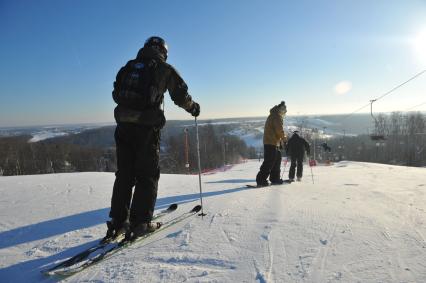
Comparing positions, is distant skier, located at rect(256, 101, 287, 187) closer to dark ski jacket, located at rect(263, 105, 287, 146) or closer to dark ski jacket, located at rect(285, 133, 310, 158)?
dark ski jacket, located at rect(263, 105, 287, 146)

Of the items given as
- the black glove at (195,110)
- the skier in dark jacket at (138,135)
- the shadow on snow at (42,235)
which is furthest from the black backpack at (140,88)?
the shadow on snow at (42,235)

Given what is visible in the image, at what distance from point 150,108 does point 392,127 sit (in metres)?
94.6

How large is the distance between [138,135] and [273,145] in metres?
4.64

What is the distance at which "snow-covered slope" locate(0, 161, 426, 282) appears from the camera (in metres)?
2.35

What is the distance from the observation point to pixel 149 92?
10.4 ft

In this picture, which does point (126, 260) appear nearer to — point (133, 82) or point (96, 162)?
point (133, 82)

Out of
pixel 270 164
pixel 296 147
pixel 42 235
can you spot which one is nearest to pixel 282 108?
pixel 270 164

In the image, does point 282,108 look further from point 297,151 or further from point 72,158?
point 72,158

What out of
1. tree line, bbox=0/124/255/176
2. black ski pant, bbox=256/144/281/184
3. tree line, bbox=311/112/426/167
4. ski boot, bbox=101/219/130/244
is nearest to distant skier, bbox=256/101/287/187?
black ski pant, bbox=256/144/281/184

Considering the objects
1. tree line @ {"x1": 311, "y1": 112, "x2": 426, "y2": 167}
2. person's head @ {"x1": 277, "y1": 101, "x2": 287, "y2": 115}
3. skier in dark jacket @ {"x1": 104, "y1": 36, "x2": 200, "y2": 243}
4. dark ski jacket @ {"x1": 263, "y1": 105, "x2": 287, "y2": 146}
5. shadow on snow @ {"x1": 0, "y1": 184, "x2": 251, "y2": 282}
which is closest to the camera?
shadow on snow @ {"x1": 0, "y1": 184, "x2": 251, "y2": 282}

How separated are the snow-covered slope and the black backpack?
124 cm

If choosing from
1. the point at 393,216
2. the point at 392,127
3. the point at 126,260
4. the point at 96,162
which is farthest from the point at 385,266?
the point at 392,127

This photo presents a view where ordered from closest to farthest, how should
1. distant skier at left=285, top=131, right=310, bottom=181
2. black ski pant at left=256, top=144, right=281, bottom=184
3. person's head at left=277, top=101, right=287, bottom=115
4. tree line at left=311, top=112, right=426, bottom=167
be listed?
black ski pant at left=256, top=144, right=281, bottom=184 < person's head at left=277, top=101, right=287, bottom=115 < distant skier at left=285, top=131, right=310, bottom=181 < tree line at left=311, top=112, right=426, bottom=167

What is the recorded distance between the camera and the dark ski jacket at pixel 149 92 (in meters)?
3.15
